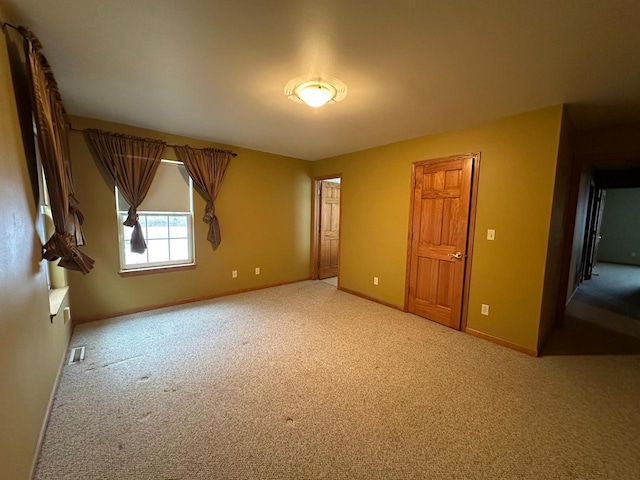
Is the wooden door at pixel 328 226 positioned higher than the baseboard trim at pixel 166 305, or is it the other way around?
the wooden door at pixel 328 226

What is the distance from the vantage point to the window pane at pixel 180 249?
3.92 metres

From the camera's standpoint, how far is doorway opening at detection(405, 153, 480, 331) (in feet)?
10.3

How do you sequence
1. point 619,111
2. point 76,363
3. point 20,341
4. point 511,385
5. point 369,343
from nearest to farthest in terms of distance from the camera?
1. point 20,341
2. point 511,385
3. point 76,363
4. point 619,111
5. point 369,343

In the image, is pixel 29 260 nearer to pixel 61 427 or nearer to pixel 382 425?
pixel 61 427

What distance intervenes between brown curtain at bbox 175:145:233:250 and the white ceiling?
0.84 metres

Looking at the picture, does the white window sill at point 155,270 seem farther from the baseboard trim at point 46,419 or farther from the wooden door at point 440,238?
the wooden door at point 440,238

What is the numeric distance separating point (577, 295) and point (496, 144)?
13.1 feet

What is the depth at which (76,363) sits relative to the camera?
2.39 metres

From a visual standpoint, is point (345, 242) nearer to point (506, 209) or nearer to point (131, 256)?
point (506, 209)

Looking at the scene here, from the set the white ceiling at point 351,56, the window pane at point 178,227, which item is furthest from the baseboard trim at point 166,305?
the white ceiling at point 351,56

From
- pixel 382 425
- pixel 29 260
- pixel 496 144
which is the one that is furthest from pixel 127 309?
pixel 496 144

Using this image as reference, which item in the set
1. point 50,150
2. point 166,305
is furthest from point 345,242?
point 50,150

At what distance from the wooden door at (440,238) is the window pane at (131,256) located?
3737 mm

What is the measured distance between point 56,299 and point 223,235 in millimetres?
2140
